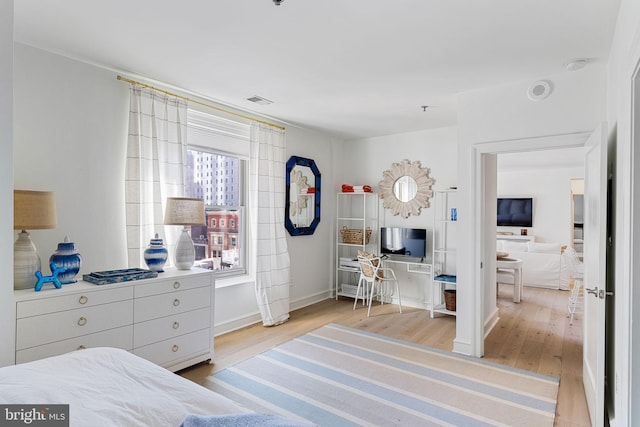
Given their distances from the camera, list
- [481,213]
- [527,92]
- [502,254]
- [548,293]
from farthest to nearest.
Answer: [548,293]
[502,254]
[481,213]
[527,92]

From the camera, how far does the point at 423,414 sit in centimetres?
232

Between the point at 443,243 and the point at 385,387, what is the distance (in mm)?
2498

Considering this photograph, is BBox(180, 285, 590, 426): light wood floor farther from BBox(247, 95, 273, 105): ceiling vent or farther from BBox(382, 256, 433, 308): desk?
BBox(247, 95, 273, 105): ceiling vent

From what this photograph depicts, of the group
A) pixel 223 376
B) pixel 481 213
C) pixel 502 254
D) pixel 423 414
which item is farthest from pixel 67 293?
pixel 502 254

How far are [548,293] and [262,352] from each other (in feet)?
16.8

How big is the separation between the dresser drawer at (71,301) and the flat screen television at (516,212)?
336 inches

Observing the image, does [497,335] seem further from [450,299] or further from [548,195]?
[548,195]

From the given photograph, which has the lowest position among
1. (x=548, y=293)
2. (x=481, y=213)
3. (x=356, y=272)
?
(x=548, y=293)

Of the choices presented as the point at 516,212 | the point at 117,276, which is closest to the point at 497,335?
the point at 117,276

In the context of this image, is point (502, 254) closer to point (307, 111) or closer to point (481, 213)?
point (481, 213)

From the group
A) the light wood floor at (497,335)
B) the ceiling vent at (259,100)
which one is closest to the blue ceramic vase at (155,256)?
the light wood floor at (497,335)

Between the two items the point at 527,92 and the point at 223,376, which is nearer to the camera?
the point at 223,376

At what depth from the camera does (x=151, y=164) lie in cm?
306

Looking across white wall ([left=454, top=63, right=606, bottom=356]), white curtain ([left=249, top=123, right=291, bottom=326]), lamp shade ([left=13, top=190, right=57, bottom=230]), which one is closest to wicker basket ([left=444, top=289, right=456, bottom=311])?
white wall ([left=454, top=63, right=606, bottom=356])
